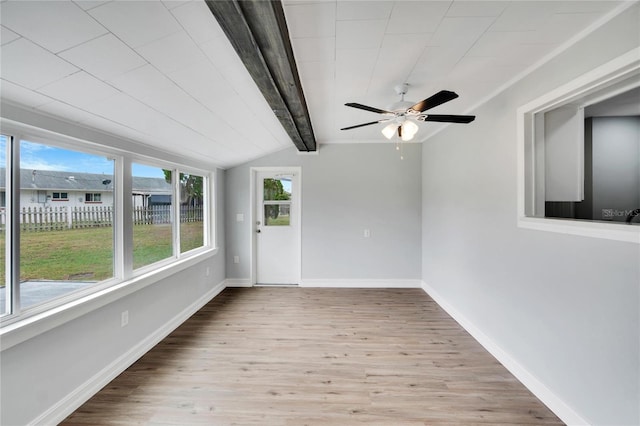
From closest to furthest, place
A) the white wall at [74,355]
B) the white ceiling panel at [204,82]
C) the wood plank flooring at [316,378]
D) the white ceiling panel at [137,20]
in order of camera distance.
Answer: the white ceiling panel at [137,20] → the white wall at [74,355] → the white ceiling panel at [204,82] → the wood plank flooring at [316,378]

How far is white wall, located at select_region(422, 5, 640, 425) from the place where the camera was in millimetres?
1326

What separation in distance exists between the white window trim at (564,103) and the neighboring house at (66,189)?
3515mm

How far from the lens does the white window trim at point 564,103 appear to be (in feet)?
4.28

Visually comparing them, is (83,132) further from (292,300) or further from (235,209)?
(292,300)

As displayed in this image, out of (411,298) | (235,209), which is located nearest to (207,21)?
(235,209)

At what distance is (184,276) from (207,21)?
277 cm

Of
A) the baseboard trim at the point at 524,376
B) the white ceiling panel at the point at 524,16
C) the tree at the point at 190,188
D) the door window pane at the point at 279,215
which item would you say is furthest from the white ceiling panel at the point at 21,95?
the baseboard trim at the point at 524,376

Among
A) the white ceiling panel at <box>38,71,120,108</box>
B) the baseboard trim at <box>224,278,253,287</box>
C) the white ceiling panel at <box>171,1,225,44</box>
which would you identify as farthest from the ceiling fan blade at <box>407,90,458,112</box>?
the baseboard trim at <box>224,278,253,287</box>

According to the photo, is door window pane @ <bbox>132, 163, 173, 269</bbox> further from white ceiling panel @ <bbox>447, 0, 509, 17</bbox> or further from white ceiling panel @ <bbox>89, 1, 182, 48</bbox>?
white ceiling panel @ <bbox>447, 0, 509, 17</bbox>

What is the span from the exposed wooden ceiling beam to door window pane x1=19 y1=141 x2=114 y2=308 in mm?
1556

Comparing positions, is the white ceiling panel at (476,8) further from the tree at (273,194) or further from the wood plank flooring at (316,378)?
the tree at (273,194)

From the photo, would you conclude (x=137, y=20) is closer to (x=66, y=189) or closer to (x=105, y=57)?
(x=105, y=57)

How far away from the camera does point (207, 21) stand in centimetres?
125

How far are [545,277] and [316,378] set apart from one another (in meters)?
1.92
